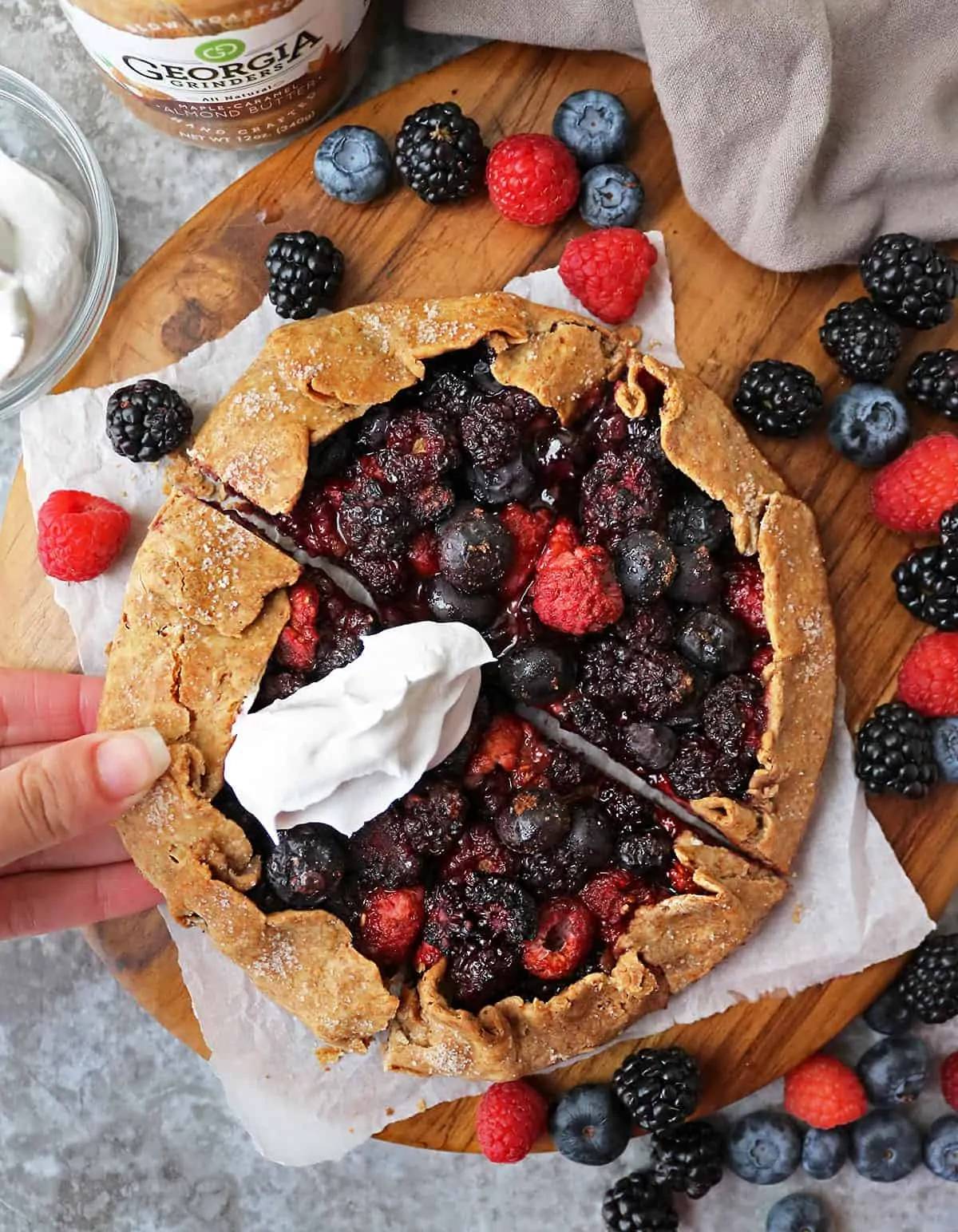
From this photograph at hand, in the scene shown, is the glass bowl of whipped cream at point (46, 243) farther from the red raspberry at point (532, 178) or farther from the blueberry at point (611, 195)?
the blueberry at point (611, 195)

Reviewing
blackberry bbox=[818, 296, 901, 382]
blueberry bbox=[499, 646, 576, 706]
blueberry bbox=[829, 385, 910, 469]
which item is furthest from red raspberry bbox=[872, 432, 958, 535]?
blueberry bbox=[499, 646, 576, 706]

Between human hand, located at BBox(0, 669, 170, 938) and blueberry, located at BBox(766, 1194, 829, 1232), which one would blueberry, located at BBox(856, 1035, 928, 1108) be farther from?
human hand, located at BBox(0, 669, 170, 938)

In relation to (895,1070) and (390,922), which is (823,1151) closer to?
(895,1070)

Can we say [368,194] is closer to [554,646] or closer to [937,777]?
[554,646]

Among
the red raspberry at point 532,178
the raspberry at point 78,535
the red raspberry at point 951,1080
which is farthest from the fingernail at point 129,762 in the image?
the red raspberry at point 951,1080

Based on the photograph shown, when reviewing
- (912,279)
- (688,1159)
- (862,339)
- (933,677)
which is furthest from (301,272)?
(688,1159)
